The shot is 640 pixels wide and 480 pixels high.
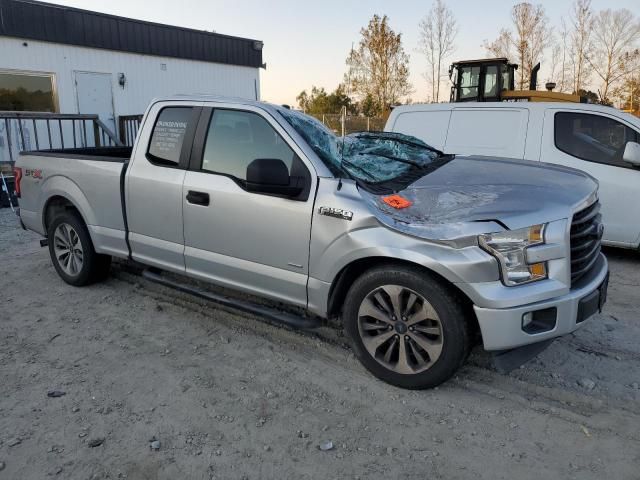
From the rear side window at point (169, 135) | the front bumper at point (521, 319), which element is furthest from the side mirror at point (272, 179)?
the front bumper at point (521, 319)

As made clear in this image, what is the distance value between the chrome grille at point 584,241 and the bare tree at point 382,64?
29962 millimetres

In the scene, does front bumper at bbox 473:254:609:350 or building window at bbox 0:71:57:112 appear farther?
building window at bbox 0:71:57:112

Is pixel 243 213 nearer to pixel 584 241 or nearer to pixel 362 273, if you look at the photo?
pixel 362 273

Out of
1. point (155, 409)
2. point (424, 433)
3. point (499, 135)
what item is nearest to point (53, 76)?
point (499, 135)

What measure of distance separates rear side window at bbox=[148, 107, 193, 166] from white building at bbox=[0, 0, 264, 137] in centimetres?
1186

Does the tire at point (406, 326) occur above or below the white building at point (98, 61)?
below

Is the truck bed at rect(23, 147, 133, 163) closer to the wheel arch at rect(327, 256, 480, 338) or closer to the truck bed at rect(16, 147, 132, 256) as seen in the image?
the truck bed at rect(16, 147, 132, 256)

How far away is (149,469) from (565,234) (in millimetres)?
2561

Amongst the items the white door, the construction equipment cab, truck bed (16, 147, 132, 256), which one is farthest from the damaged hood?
the white door

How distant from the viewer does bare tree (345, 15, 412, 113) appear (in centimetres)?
3219

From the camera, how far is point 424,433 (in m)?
2.85

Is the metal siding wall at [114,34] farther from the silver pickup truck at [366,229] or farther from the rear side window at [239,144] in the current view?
the rear side window at [239,144]

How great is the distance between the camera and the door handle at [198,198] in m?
3.87

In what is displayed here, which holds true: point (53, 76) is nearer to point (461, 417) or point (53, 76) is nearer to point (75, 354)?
point (75, 354)
